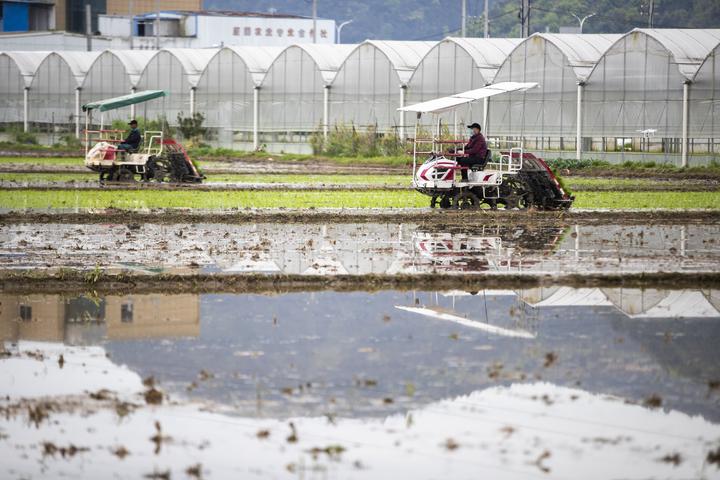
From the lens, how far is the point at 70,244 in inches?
779

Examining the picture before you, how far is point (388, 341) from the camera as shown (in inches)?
459

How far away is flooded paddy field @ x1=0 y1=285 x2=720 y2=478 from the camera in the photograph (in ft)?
25.6

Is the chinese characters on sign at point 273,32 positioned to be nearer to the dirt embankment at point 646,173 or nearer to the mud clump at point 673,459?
the dirt embankment at point 646,173

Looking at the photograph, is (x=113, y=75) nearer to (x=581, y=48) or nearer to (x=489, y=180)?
(x=581, y=48)

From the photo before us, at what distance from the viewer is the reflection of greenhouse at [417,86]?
51.0 m

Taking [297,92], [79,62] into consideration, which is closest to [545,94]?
[297,92]

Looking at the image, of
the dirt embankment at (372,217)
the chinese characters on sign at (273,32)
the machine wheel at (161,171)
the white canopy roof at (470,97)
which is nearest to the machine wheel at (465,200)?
the dirt embankment at (372,217)

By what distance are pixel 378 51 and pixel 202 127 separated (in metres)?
11.6

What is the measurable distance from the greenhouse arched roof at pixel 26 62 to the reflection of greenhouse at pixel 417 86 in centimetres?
9

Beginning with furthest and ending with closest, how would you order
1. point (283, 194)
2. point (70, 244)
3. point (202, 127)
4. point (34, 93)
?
point (34, 93)
point (202, 127)
point (283, 194)
point (70, 244)

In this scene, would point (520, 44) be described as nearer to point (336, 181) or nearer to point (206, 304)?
A: point (336, 181)

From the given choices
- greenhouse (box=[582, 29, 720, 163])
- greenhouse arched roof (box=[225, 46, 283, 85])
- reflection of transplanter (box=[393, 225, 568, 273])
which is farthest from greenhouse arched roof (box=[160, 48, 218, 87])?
reflection of transplanter (box=[393, 225, 568, 273])

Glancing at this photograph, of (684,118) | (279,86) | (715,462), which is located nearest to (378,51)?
(279,86)

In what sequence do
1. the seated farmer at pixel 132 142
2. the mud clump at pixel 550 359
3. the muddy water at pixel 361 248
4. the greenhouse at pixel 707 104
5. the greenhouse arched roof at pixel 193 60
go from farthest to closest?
the greenhouse arched roof at pixel 193 60 → the greenhouse at pixel 707 104 → the seated farmer at pixel 132 142 → the muddy water at pixel 361 248 → the mud clump at pixel 550 359
